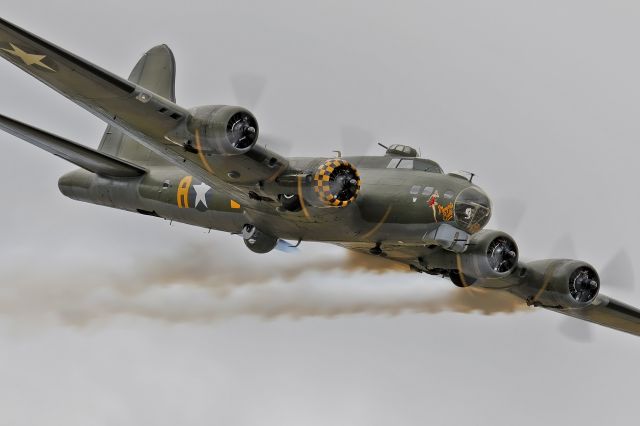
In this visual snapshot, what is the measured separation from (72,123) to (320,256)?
1368 cm

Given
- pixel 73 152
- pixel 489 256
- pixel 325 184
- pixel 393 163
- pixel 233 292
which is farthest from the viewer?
pixel 233 292

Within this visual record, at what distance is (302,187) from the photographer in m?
25.5

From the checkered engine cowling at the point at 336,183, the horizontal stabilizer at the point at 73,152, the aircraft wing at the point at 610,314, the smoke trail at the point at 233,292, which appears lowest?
the smoke trail at the point at 233,292

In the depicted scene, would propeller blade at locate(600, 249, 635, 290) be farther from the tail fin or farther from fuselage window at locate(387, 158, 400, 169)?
the tail fin

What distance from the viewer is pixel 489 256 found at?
2781cm

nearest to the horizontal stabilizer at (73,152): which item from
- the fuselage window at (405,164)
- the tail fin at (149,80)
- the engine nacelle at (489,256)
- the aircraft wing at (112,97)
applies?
the tail fin at (149,80)

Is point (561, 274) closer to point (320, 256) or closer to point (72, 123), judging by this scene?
point (320, 256)

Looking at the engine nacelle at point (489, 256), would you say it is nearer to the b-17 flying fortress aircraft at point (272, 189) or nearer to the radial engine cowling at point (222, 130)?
the b-17 flying fortress aircraft at point (272, 189)

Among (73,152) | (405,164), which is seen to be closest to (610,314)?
(405,164)

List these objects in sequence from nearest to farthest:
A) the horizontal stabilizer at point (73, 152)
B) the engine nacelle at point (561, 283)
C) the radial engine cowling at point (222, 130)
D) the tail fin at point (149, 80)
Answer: the radial engine cowling at point (222, 130) → the horizontal stabilizer at point (73, 152) → the engine nacelle at point (561, 283) → the tail fin at point (149, 80)

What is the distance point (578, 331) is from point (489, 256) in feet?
15.9

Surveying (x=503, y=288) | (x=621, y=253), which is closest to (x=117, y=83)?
(x=503, y=288)

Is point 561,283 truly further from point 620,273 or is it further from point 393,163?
point 393,163

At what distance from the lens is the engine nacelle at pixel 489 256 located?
27844 mm
